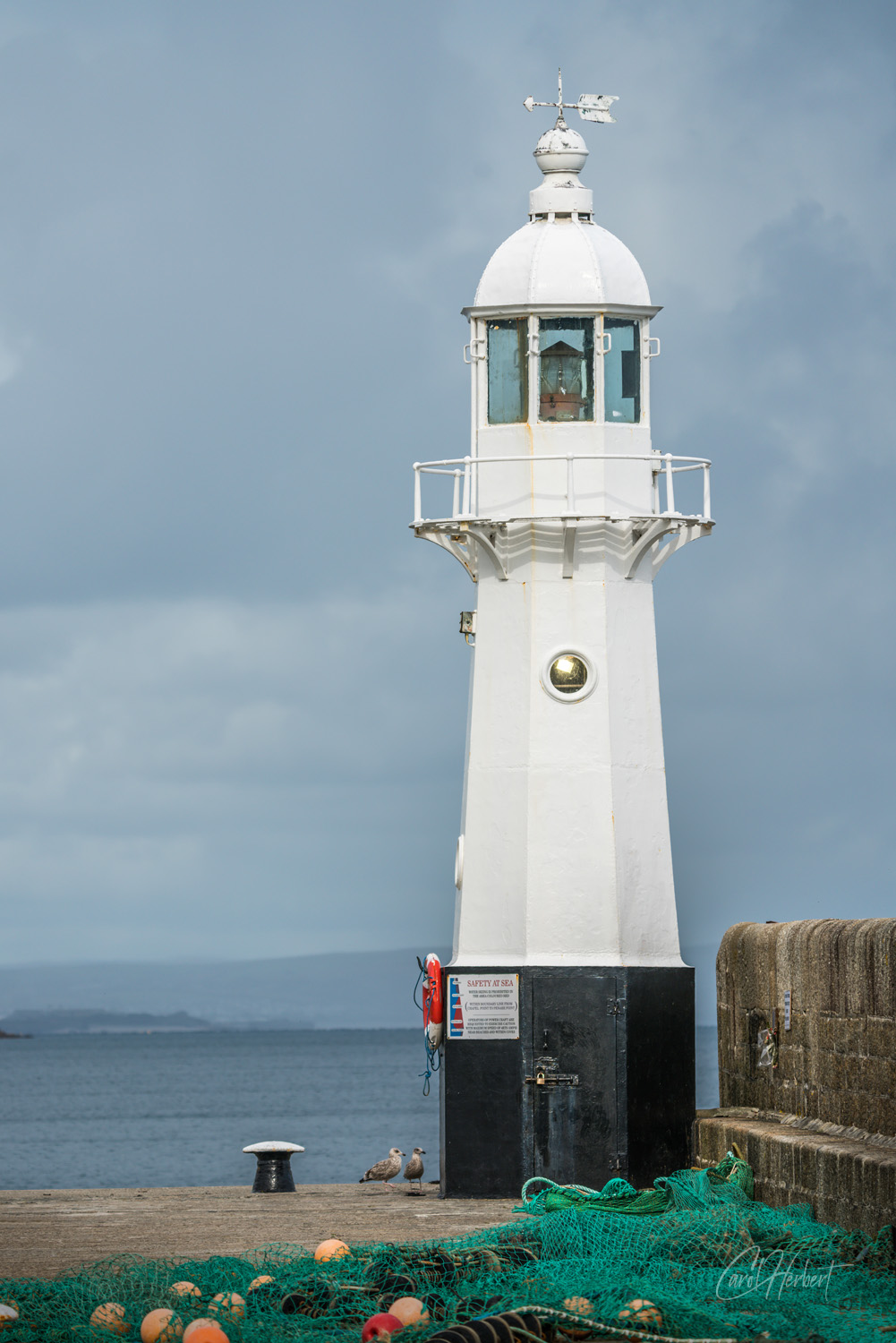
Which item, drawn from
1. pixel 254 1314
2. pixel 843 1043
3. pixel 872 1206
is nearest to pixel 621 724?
pixel 843 1043

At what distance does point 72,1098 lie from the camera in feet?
365

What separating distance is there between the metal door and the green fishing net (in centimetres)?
253

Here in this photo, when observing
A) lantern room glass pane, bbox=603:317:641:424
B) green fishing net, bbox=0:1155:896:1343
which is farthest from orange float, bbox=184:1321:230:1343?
lantern room glass pane, bbox=603:317:641:424

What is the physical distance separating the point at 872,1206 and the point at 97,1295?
16.8ft

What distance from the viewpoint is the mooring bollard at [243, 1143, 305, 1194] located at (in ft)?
62.4

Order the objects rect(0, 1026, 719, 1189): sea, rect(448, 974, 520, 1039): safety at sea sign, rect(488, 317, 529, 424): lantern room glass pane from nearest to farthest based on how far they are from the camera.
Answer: rect(448, 974, 520, 1039): safety at sea sign → rect(488, 317, 529, 424): lantern room glass pane → rect(0, 1026, 719, 1189): sea

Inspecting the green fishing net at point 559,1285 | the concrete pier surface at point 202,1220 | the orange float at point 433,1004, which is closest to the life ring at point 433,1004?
the orange float at point 433,1004

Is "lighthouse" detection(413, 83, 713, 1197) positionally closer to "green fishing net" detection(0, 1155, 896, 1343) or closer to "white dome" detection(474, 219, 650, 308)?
"white dome" detection(474, 219, 650, 308)

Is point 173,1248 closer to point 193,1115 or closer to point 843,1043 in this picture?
point 843,1043

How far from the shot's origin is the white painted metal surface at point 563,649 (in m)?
18.1

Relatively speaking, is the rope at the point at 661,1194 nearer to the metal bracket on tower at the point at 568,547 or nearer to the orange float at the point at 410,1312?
the orange float at the point at 410,1312

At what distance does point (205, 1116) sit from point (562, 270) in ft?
255

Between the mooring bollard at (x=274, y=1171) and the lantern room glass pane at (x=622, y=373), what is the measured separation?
24.2ft
